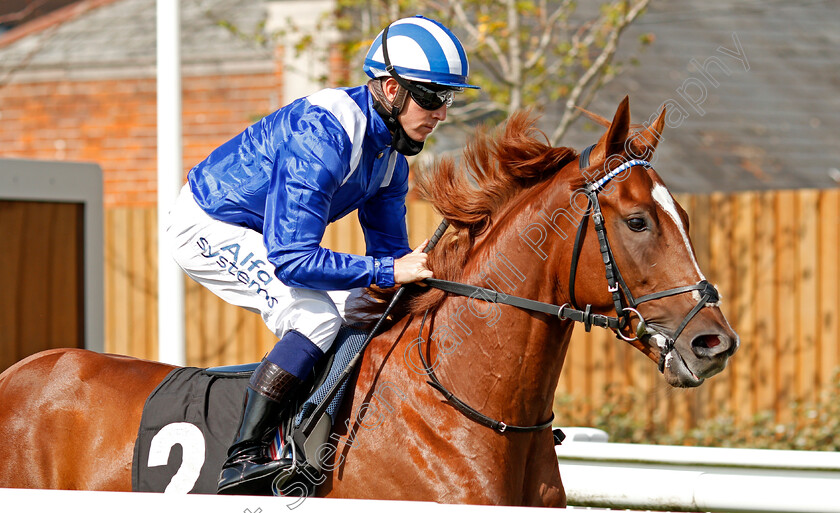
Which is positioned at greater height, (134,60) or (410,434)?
(134,60)

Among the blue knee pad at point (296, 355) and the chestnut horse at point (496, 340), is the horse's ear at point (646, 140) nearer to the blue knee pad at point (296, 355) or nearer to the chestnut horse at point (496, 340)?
the chestnut horse at point (496, 340)

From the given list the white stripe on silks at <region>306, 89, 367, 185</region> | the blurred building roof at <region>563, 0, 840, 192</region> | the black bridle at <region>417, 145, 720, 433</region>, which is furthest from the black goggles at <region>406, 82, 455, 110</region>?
the blurred building roof at <region>563, 0, 840, 192</region>

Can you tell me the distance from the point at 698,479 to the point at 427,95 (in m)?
1.82

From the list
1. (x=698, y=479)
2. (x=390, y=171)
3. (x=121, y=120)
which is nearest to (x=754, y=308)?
(x=698, y=479)

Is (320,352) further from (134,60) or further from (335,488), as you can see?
(134,60)

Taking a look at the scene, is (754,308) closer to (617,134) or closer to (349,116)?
(617,134)

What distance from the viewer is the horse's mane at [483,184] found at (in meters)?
3.16

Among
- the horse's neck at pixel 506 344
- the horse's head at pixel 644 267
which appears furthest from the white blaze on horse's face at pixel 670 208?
the horse's neck at pixel 506 344

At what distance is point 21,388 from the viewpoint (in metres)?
3.42

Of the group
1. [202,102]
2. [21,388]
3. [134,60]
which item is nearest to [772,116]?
[202,102]

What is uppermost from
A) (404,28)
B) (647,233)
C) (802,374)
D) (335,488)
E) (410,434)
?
(404,28)

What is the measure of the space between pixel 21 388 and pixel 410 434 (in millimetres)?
1541

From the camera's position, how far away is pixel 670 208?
2828 millimetres

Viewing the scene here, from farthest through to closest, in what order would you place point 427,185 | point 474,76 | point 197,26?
point 197,26, point 474,76, point 427,185
